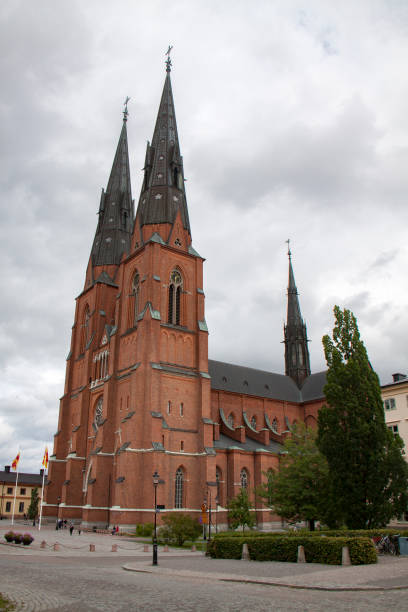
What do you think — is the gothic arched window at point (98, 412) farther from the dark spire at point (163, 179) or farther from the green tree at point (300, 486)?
the green tree at point (300, 486)

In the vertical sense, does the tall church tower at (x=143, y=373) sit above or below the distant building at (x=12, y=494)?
above

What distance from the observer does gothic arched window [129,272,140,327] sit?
5334 centimetres

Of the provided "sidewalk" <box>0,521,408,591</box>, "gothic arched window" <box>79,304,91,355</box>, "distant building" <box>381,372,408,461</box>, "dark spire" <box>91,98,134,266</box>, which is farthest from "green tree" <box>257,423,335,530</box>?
"dark spire" <box>91,98,134,266</box>

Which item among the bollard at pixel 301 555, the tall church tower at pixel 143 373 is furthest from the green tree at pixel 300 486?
the bollard at pixel 301 555

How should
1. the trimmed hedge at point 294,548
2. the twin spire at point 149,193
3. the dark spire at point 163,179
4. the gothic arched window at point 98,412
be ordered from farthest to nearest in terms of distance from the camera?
the twin spire at point 149,193 < the dark spire at point 163,179 < the gothic arched window at point 98,412 < the trimmed hedge at point 294,548

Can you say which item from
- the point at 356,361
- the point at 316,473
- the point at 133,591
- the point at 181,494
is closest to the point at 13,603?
the point at 133,591

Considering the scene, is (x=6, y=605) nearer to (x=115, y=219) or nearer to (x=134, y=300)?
(x=134, y=300)

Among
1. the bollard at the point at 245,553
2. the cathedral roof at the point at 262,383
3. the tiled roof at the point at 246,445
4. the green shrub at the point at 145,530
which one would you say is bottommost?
the green shrub at the point at 145,530

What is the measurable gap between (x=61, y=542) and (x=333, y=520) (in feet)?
61.3

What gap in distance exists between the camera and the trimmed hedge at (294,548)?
63.4ft

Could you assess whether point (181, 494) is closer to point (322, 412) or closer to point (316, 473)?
point (316, 473)

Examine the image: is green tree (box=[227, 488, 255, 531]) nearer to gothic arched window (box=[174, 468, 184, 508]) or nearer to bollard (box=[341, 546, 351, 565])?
gothic arched window (box=[174, 468, 184, 508])

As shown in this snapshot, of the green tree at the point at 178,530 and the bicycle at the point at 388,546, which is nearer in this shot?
the bicycle at the point at 388,546

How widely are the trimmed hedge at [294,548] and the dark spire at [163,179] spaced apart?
38402 mm
